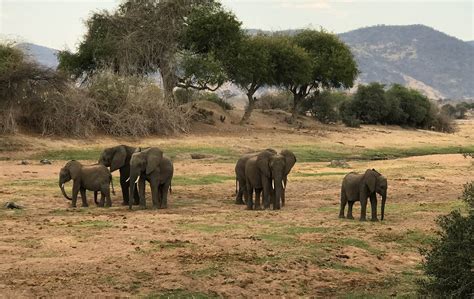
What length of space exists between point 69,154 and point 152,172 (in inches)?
527

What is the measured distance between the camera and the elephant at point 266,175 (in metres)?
16.4

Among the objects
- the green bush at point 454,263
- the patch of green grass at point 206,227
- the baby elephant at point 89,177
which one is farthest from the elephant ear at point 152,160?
the green bush at point 454,263

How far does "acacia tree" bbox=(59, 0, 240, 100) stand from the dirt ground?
22.5 meters

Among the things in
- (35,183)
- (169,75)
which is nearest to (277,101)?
(169,75)

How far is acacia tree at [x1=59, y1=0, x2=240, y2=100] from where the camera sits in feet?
143

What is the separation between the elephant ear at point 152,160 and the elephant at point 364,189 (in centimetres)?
479

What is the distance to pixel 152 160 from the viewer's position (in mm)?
16266

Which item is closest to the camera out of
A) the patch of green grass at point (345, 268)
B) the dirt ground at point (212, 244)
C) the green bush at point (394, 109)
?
the dirt ground at point (212, 244)

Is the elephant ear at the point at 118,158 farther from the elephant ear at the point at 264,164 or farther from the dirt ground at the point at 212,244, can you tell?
the elephant ear at the point at 264,164

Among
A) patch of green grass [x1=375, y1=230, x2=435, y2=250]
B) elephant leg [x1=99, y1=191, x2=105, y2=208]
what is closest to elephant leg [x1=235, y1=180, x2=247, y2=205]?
elephant leg [x1=99, y1=191, x2=105, y2=208]

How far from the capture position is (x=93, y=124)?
1356 inches

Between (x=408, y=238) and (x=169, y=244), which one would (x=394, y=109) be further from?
(x=169, y=244)

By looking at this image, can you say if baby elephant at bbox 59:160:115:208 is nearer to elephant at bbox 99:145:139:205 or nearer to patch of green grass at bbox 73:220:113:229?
elephant at bbox 99:145:139:205

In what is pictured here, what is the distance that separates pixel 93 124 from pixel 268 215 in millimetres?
21046
